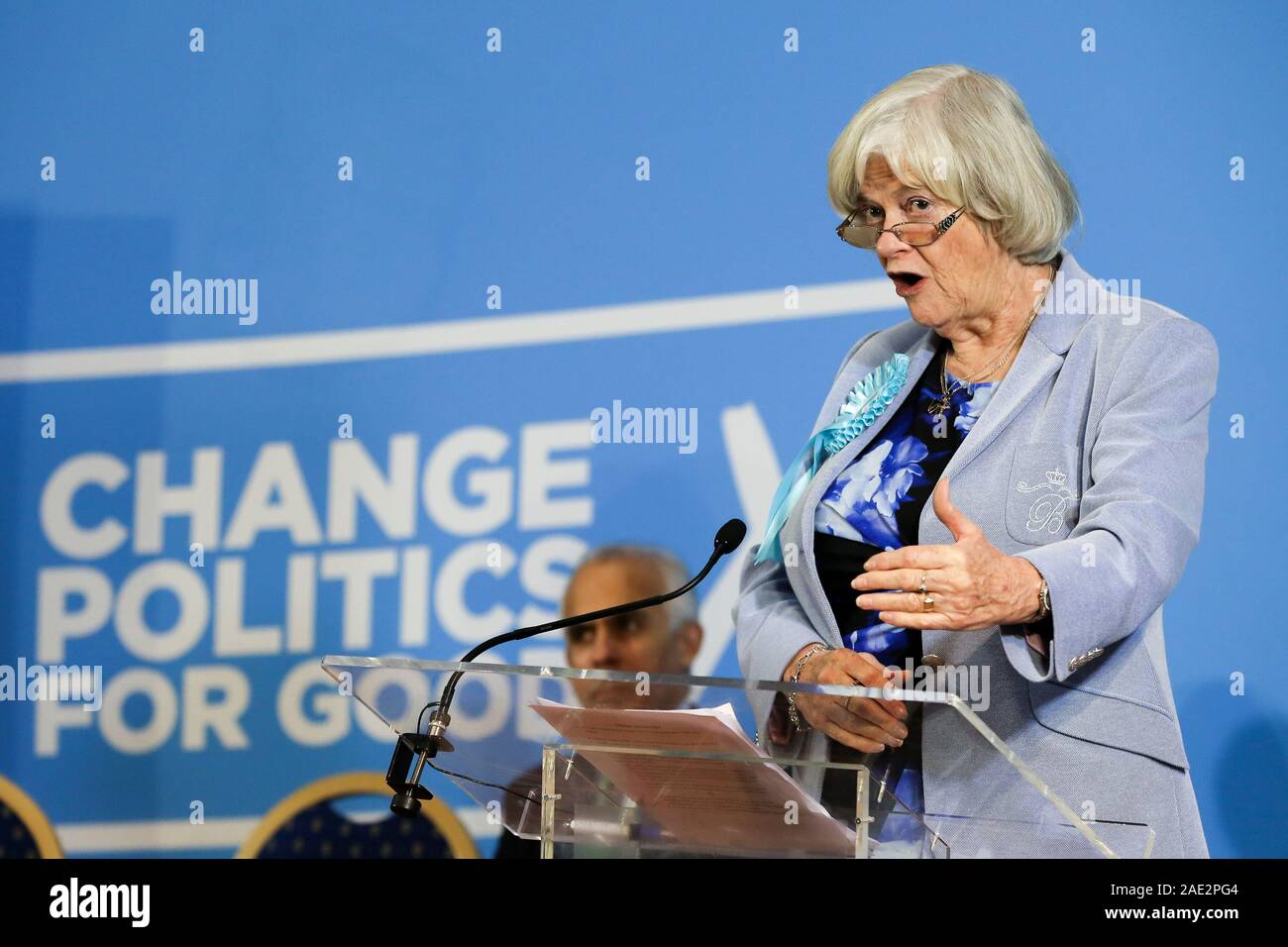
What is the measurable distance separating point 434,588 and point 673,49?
1.30 metres

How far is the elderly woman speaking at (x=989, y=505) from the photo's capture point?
1.57 meters

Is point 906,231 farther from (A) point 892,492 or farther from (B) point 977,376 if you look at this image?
(A) point 892,492

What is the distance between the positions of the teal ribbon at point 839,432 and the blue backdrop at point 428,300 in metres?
0.86

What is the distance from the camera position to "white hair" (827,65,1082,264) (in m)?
2.08

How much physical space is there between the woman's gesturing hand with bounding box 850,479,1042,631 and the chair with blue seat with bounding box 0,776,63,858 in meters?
2.17

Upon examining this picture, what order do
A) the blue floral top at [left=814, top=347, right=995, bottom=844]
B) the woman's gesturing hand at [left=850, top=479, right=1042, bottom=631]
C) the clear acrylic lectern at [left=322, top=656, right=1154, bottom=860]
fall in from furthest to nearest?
the blue floral top at [left=814, top=347, right=995, bottom=844]
the woman's gesturing hand at [left=850, top=479, right=1042, bottom=631]
the clear acrylic lectern at [left=322, top=656, right=1154, bottom=860]

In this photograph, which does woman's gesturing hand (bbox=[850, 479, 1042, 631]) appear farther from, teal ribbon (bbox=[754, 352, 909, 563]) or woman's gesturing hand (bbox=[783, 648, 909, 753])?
teal ribbon (bbox=[754, 352, 909, 563])

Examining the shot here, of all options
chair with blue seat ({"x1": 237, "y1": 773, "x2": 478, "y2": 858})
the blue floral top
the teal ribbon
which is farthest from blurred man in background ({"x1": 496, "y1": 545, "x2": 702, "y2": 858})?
the blue floral top

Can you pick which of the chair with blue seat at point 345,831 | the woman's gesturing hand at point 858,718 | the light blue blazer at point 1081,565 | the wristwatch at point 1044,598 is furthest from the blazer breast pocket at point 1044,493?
the chair with blue seat at point 345,831

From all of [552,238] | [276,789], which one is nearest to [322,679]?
[276,789]

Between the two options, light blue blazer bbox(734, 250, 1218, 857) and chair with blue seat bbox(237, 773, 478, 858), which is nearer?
light blue blazer bbox(734, 250, 1218, 857)

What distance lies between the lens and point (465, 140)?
3357 mm

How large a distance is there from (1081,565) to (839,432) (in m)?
0.55

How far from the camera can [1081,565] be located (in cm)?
Answer: 165
